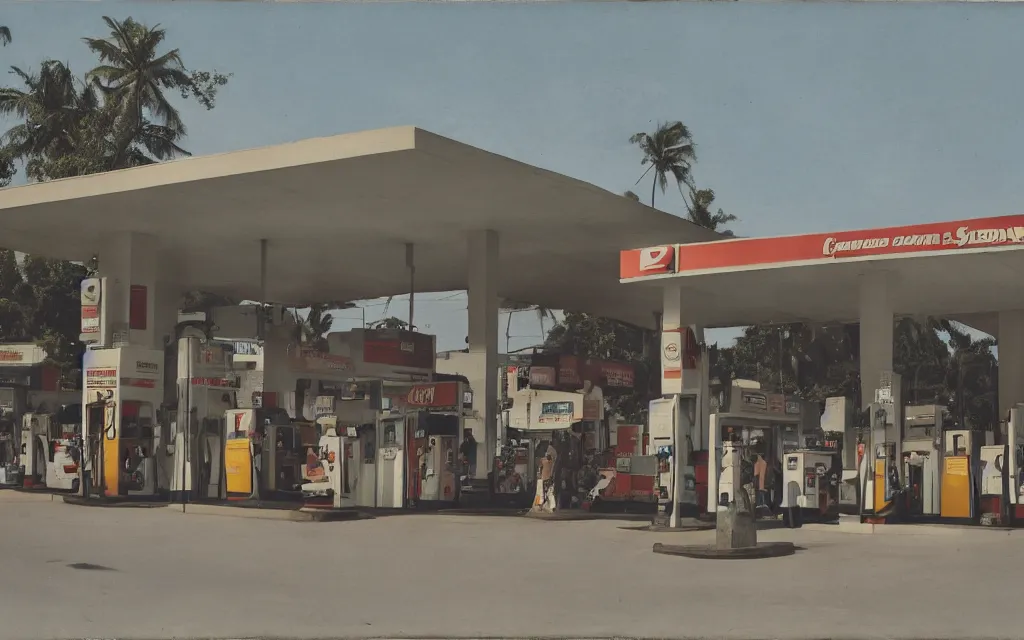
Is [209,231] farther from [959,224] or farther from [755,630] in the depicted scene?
[755,630]

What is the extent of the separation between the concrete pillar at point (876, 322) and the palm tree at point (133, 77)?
22064 millimetres

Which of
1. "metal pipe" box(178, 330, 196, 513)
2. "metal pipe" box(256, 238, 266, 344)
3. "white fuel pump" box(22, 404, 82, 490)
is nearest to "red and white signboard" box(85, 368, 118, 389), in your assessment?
"metal pipe" box(178, 330, 196, 513)

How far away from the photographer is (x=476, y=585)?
492 inches

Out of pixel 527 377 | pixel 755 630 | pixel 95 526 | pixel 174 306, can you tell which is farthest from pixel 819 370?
pixel 755 630

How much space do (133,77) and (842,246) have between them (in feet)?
79.3

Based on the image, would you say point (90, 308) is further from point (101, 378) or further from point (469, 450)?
point (469, 450)

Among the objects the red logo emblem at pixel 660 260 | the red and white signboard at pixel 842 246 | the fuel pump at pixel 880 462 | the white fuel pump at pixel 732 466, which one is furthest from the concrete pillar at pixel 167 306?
the fuel pump at pixel 880 462

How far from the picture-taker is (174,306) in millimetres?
34344

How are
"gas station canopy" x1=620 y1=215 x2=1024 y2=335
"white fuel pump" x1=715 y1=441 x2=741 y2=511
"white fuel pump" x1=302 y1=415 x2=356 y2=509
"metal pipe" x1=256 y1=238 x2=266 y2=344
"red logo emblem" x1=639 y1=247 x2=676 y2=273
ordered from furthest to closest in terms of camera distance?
1. "metal pipe" x1=256 y1=238 x2=266 y2=344
2. "white fuel pump" x1=302 y1=415 x2=356 y2=509
3. "red logo emblem" x1=639 y1=247 x2=676 y2=273
4. "gas station canopy" x1=620 y1=215 x2=1024 y2=335
5. "white fuel pump" x1=715 y1=441 x2=741 y2=511

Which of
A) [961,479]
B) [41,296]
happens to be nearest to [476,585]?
[961,479]

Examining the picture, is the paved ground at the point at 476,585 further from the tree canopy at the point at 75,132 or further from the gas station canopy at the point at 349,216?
the tree canopy at the point at 75,132

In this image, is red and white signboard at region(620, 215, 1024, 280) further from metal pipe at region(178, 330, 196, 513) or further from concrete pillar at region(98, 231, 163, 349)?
concrete pillar at region(98, 231, 163, 349)

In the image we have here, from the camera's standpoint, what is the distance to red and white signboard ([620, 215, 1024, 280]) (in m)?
18.8

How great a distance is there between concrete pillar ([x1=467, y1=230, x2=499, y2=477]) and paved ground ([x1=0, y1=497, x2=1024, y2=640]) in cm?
707
